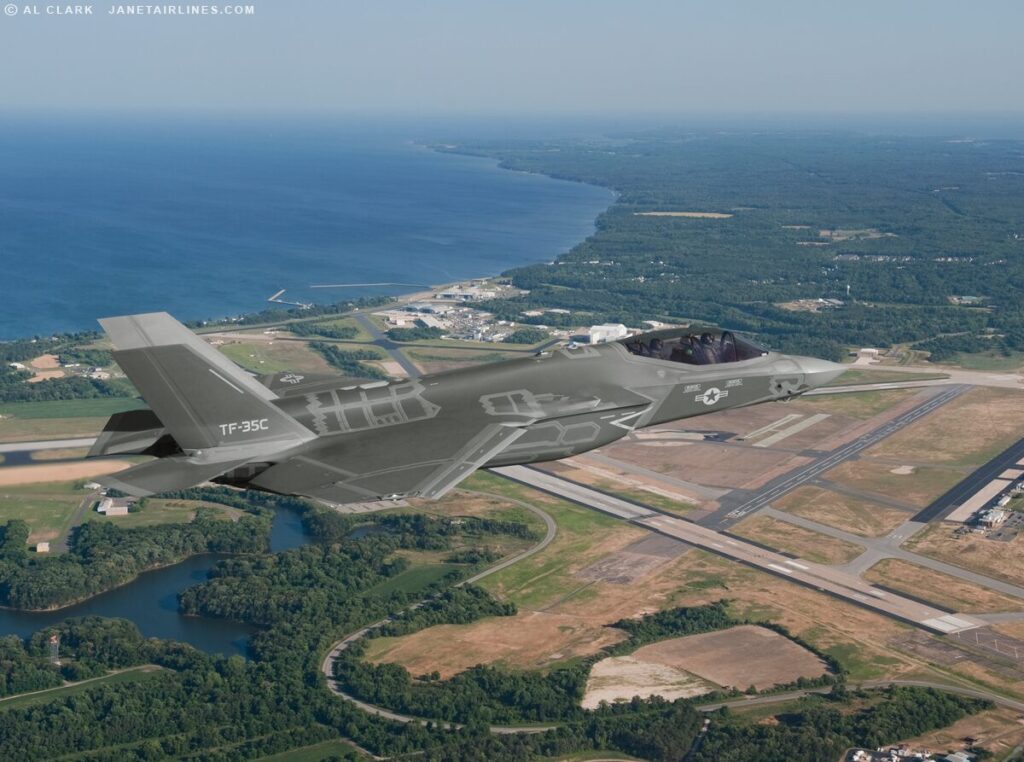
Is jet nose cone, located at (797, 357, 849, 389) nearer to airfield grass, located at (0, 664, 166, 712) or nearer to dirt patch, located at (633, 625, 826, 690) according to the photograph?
dirt patch, located at (633, 625, 826, 690)

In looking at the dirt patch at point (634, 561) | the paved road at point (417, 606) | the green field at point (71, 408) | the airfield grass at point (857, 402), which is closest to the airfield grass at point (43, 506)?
the green field at point (71, 408)

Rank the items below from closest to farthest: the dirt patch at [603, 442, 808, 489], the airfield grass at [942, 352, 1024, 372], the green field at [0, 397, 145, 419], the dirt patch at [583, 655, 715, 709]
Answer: the dirt patch at [583, 655, 715, 709], the dirt patch at [603, 442, 808, 489], the green field at [0, 397, 145, 419], the airfield grass at [942, 352, 1024, 372]

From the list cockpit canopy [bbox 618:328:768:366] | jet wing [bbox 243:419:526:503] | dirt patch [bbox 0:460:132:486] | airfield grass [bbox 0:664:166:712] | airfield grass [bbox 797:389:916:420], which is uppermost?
cockpit canopy [bbox 618:328:768:366]

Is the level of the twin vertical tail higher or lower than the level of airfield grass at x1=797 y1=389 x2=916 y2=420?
higher

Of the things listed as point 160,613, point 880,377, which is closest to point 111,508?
point 160,613

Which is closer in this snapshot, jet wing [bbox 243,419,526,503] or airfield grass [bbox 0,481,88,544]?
jet wing [bbox 243,419,526,503]

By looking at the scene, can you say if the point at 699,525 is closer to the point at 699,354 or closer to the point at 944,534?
the point at 944,534

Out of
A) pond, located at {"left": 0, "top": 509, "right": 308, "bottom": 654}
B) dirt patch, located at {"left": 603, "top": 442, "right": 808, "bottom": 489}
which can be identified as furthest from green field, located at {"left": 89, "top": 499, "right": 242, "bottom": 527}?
dirt patch, located at {"left": 603, "top": 442, "right": 808, "bottom": 489}
